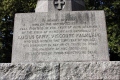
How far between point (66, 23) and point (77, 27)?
246mm

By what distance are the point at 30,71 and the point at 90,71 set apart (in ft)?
3.61

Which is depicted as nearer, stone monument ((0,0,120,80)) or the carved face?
stone monument ((0,0,120,80))

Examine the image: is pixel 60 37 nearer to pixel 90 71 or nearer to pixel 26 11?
pixel 90 71

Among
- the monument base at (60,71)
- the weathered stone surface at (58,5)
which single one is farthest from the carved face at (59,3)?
the monument base at (60,71)

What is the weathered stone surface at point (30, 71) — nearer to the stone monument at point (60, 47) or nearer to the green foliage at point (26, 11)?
the stone monument at point (60, 47)

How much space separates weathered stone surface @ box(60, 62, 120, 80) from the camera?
3814 millimetres

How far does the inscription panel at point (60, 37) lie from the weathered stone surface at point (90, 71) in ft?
0.90

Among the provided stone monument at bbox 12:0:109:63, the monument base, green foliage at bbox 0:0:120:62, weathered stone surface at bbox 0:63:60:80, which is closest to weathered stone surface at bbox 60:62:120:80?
the monument base

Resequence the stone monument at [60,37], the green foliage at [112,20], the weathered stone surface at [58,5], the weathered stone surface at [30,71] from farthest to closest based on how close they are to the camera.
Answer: the green foliage at [112,20] < the weathered stone surface at [58,5] < the stone monument at [60,37] < the weathered stone surface at [30,71]

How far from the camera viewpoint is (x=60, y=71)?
3.85m

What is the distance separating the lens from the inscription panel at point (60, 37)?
13.7ft

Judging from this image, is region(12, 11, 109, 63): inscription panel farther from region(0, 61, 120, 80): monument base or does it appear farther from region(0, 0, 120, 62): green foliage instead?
region(0, 0, 120, 62): green foliage

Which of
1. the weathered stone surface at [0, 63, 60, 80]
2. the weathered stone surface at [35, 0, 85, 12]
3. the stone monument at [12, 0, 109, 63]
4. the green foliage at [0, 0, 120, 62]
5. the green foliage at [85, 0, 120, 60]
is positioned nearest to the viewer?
the weathered stone surface at [0, 63, 60, 80]

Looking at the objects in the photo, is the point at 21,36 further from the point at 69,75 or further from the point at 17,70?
the point at 69,75
